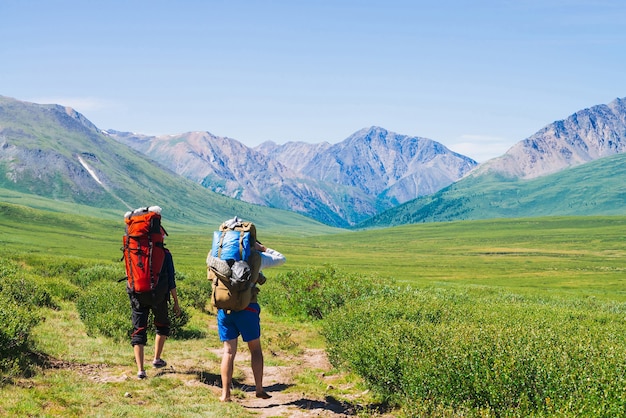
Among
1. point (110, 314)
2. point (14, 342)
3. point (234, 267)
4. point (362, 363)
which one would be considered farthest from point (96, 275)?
point (234, 267)

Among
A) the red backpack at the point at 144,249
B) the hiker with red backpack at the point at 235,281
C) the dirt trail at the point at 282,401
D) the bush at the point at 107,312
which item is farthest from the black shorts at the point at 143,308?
the bush at the point at 107,312

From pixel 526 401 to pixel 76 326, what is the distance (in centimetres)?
1429

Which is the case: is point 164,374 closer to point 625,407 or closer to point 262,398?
point 262,398

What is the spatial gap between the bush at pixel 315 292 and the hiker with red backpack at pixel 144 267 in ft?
46.9

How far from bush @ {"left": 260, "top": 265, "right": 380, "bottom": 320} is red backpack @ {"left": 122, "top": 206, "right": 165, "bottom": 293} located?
1473 cm

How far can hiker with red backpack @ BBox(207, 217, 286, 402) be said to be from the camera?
398 inches

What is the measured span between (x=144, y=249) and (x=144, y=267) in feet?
1.27

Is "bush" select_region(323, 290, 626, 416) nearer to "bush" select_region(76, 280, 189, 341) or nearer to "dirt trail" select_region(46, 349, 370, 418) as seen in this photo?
"dirt trail" select_region(46, 349, 370, 418)

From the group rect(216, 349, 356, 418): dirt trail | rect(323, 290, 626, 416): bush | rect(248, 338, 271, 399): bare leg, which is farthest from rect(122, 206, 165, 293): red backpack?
rect(323, 290, 626, 416): bush

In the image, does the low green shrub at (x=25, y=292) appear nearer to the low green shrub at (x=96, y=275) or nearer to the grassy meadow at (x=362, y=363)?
the grassy meadow at (x=362, y=363)

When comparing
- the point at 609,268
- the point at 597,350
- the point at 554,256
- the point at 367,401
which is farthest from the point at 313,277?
the point at 554,256

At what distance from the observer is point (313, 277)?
1120 inches

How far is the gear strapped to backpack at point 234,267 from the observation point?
32.9 feet

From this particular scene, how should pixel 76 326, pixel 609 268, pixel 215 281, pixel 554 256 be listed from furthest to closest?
pixel 554 256 < pixel 609 268 < pixel 76 326 < pixel 215 281
